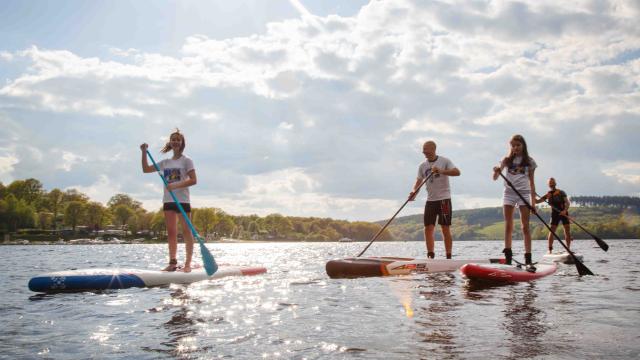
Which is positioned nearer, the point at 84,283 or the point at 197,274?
the point at 84,283

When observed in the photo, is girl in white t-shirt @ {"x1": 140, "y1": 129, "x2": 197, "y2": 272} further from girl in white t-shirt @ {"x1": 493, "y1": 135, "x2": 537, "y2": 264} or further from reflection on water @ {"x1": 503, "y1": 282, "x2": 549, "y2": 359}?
girl in white t-shirt @ {"x1": 493, "y1": 135, "x2": 537, "y2": 264}

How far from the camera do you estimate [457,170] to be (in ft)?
36.6

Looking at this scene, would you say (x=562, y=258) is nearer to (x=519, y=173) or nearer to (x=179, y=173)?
(x=519, y=173)

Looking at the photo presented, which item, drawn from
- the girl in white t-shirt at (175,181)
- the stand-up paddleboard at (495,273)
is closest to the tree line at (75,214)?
the girl in white t-shirt at (175,181)

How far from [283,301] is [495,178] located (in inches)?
221

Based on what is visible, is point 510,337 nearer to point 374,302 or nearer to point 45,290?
point 374,302

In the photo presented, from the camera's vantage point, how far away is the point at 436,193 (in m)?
11.5

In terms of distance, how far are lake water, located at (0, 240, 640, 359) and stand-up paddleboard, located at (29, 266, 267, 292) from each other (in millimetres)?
277

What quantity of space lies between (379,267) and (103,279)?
5.19 meters

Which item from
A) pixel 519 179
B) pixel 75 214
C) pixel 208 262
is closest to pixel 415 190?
pixel 519 179

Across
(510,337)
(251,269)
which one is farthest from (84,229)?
(510,337)

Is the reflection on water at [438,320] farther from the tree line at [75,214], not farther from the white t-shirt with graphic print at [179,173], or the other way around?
the tree line at [75,214]

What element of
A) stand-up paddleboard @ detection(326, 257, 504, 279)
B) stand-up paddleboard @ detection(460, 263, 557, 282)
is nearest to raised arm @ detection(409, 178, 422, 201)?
stand-up paddleboard @ detection(326, 257, 504, 279)

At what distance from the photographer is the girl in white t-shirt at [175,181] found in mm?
9633
